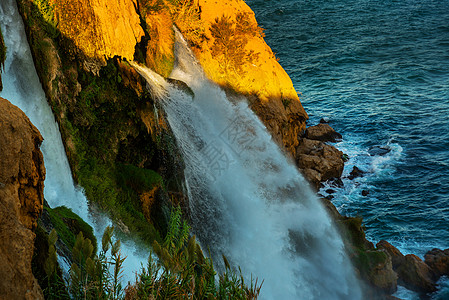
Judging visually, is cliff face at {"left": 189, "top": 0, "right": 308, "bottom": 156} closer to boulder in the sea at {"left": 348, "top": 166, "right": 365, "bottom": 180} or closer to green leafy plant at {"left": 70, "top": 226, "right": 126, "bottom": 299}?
boulder in the sea at {"left": 348, "top": 166, "right": 365, "bottom": 180}

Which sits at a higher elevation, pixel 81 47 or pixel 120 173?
pixel 81 47

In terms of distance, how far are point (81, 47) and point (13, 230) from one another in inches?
212

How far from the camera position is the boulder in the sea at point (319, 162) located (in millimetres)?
17462

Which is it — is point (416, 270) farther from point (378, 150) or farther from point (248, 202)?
point (378, 150)

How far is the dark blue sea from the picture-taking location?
53.3 ft

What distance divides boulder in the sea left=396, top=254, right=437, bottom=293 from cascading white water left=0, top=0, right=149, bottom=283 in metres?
9.22

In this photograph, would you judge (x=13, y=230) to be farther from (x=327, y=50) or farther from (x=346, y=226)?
(x=327, y=50)

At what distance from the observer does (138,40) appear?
10.3m

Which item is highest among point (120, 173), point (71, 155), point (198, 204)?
point (71, 155)

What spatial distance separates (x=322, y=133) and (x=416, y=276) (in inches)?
380

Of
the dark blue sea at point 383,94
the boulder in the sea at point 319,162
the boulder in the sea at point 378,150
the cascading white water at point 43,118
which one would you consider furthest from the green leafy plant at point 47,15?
the boulder in the sea at point 378,150

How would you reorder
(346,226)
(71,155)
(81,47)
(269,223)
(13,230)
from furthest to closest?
(346,226), (269,223), (81,47), (71,155), (13,230)

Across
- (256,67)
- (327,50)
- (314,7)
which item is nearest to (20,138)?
(256,67)

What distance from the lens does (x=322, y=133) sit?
68.8 ft
